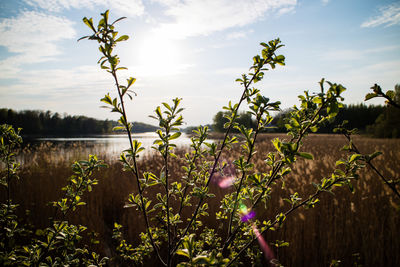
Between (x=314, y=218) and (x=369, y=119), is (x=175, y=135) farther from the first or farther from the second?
(x=369, y=119)

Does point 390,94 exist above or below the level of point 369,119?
below

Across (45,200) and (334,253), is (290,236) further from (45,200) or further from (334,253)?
(45,200)

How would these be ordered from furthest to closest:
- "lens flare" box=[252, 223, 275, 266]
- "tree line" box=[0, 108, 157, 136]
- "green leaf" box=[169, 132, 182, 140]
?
"tree line" box=[0, 108, 157, 136] < "lens flare" box=[252, 223, 275, 266] < "green leaf" box=[169, 132, 182, 140]

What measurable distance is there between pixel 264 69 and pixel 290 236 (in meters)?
2.50

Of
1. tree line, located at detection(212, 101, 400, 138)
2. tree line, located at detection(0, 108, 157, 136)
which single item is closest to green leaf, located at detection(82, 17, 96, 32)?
tree line, located at detection(212, 101, 400, 138)

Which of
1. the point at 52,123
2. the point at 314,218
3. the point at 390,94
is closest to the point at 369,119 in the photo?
the point at 314,218

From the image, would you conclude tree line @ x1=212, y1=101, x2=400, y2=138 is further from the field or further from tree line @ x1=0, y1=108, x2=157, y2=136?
tree line @ x1=0, y1=108, x2=157, y2=136

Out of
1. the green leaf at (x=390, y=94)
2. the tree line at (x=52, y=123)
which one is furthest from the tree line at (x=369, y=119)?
the tree line at (x=52, y=123)

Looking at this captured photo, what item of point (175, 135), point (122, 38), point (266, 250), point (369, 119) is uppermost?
point (369, 119)

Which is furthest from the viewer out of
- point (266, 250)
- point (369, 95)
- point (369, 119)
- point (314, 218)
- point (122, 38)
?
point (369, 119)

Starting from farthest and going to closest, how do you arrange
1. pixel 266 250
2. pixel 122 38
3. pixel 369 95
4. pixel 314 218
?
pixel 314 218, pixel 266 250, pixel 122 38, pixel 369 95

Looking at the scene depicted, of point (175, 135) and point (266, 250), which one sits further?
point (266, 250)

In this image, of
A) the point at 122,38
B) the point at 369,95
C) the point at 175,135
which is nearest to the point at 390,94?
the point at 369,95

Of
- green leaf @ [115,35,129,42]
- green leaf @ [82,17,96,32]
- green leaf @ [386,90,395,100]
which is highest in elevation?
green leaf @ [82,17,96,32]
